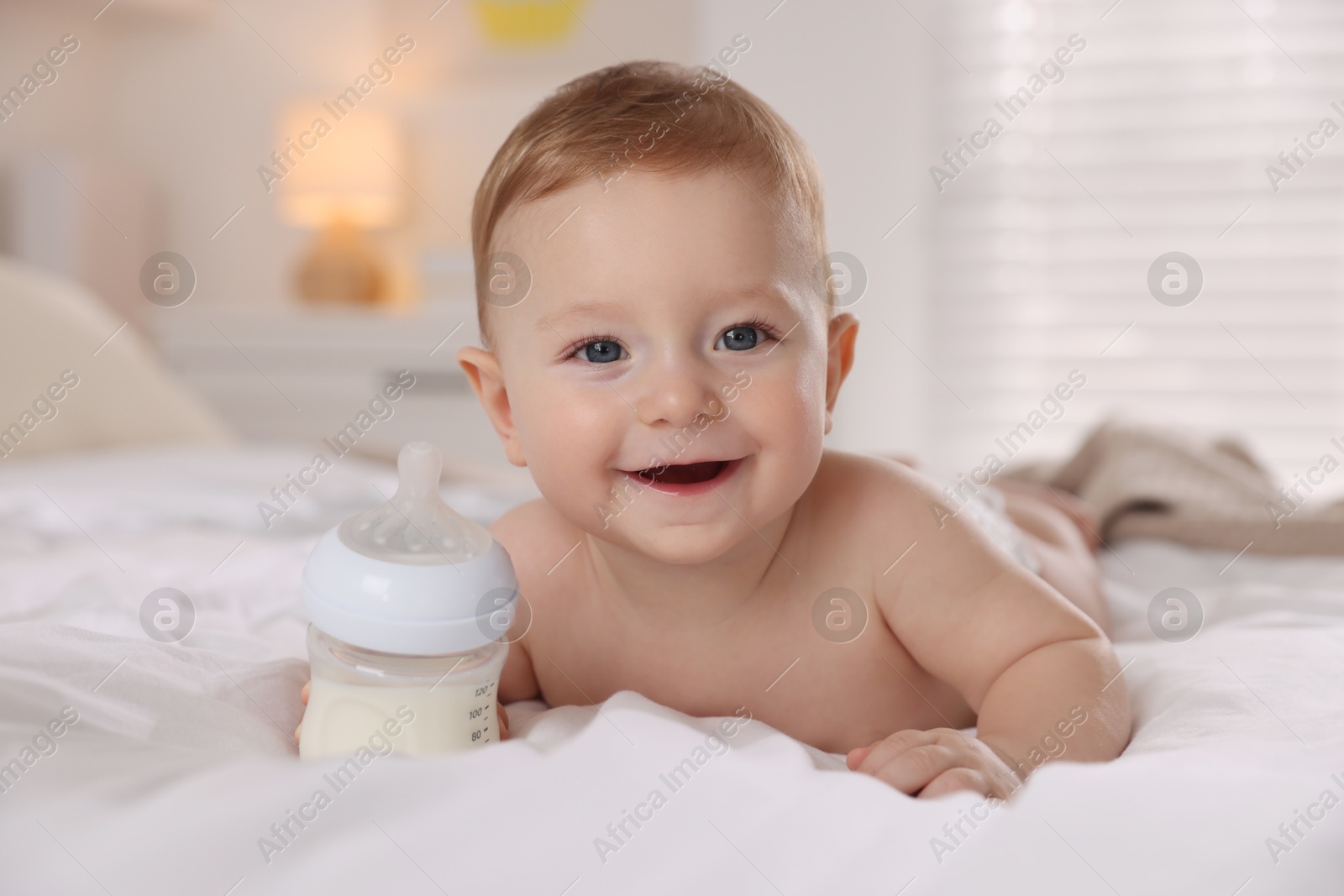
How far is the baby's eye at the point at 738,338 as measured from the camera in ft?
2.35

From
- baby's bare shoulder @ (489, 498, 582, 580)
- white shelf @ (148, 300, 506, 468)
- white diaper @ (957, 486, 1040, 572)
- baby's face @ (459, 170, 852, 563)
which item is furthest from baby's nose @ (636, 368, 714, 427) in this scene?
white shelf @ (148, 300, 506, 468)

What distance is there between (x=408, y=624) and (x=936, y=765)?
0.89 ft

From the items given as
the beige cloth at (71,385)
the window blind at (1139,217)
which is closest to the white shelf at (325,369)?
the beige cloth at (71,385)

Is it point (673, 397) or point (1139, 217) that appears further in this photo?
point (1139, 217)

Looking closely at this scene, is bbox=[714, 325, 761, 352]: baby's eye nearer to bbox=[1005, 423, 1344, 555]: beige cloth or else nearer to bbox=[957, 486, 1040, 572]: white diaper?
bbox=[957, 486, 1040, 572]: white diaper

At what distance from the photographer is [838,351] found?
0.88 m

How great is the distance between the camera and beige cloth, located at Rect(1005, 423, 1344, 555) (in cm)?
142

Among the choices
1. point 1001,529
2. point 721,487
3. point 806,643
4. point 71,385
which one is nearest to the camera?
point 721,487

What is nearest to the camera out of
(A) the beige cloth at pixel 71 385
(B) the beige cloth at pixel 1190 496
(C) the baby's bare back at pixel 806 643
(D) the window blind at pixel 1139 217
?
(C) the baby's bare back at pixel 806 643

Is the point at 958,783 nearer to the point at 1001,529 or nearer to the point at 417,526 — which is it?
the point at 417,526

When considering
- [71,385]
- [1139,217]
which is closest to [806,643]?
[71,385]

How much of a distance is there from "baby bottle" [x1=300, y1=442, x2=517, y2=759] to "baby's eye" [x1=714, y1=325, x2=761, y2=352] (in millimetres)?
199

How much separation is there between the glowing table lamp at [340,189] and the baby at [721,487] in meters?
2.43

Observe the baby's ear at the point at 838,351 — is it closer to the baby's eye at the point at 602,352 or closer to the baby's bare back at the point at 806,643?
the baby's bare back at the point at 806,643
